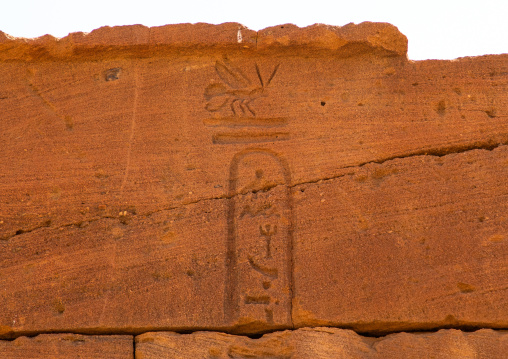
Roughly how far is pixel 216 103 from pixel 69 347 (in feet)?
5.32

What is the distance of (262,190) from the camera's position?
12.4 ft

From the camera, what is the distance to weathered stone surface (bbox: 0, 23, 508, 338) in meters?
3.53

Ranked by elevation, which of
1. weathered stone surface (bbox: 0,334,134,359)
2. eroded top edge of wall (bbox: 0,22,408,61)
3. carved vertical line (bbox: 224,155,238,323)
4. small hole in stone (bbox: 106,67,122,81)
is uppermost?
eroded top edge of wall (bbox: 0,22,408,61)

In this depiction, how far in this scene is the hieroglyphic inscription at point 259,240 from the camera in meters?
3.54

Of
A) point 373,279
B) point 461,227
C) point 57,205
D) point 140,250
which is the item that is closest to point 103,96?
point 57,205

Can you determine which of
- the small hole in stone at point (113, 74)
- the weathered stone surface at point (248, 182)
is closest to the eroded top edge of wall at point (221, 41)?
the weathered stone surface at point (248, 182)

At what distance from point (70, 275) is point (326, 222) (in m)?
1.47

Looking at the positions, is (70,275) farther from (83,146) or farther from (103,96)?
(103,96)

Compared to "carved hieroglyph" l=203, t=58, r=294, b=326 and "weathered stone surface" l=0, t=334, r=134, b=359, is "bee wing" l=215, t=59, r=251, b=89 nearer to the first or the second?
"carved hieroglyph" l=203, t=58, r=294, b=326

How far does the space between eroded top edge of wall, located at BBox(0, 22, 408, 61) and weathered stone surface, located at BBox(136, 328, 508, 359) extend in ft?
5.47

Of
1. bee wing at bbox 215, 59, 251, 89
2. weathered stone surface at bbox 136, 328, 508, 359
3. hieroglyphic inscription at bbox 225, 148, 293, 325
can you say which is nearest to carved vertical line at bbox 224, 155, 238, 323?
hieroglyphic inscription at bbox 225, 148, 293, 325

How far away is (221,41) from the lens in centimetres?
391

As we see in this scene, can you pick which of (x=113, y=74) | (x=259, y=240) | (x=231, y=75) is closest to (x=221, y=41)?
(x=231, y=75)

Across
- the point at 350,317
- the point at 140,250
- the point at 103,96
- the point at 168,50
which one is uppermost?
the point at 168,50
